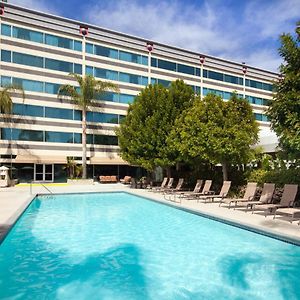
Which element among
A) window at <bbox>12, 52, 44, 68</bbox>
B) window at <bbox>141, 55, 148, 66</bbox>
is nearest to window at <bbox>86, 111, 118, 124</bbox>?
window at <bbox>12, 52, 44, 68</bbox>

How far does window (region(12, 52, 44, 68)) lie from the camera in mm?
41000

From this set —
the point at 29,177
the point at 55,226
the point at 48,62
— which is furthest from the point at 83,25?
the point at 55,226

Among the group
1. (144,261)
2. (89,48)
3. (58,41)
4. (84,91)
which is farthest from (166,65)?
(144,261)

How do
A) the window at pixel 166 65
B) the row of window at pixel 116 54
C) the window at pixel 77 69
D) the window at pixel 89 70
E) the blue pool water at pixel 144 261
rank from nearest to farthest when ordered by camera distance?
the blue pool water at pixel 144 261 → the window at pixel 77 69 → the window at pixel 89 70 → the row of window at pixel 116 54 → the window at pixel 166 65

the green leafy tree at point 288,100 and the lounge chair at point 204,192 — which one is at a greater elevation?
the green leafy tree at point 288,100

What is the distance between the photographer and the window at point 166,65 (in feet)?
169

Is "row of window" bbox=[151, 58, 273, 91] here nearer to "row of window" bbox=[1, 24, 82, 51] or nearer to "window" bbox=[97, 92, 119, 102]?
"window" bbox=[97, 92, 119, 102]

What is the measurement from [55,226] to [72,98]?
30790 mm

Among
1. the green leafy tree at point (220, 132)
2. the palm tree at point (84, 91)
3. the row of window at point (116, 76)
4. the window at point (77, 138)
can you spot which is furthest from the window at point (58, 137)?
the green leafy tree at point (220, 132)

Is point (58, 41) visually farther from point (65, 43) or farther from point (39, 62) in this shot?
point (39, 62)

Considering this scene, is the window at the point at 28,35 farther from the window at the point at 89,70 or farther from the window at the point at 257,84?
the window at the point at 257,84

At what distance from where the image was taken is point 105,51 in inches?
1852

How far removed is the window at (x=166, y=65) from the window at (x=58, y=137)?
1824cm

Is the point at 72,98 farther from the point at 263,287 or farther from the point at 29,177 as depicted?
the point at 263,287
